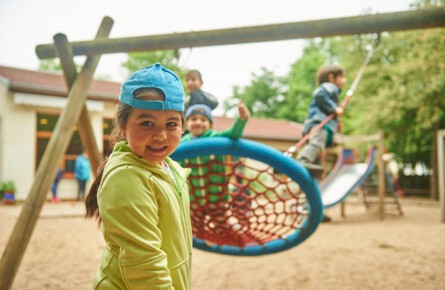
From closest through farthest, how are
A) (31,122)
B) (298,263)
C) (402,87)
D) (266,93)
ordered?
1. (298,263)
2. (31,122)
3. (402,87)
4. (266,93)

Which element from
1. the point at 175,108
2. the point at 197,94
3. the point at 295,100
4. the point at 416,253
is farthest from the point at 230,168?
the point at 295,100

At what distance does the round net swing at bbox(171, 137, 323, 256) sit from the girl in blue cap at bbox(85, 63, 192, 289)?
0.73 metres

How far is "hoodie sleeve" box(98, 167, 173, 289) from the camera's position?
3.14 ft

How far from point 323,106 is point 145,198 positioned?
2589mm

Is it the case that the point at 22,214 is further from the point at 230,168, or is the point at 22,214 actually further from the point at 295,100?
the point at 295,100

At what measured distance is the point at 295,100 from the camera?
26844 mm

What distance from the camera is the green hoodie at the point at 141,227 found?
0.96 m

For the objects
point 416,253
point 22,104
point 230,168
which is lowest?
point 416,253

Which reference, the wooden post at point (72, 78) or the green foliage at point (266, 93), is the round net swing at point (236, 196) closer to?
the wooden post at point (72, 78)

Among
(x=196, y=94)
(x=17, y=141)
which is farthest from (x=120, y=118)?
(x=17, y=141)

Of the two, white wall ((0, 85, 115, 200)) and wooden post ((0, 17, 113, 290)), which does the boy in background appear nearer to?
wooden post ((0, 17, 113, 290))

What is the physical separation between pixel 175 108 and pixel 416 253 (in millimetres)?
5274

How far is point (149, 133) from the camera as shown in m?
1.09

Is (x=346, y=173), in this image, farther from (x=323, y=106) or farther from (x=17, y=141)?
(x=17, y=141)
